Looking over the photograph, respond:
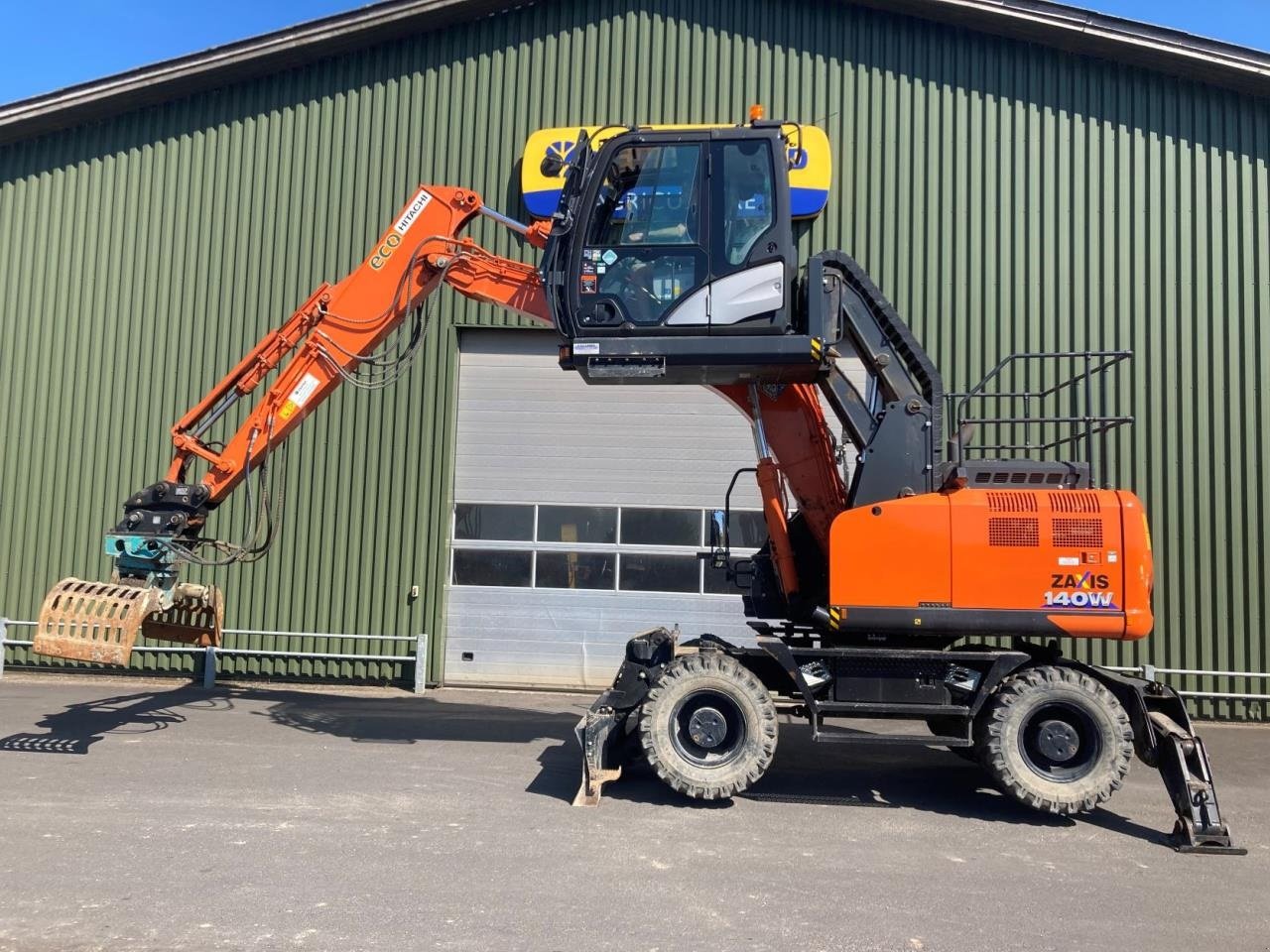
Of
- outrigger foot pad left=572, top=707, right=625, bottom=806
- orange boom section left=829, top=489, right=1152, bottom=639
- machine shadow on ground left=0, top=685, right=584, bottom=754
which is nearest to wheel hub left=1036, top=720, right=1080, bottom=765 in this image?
orange boom section left=829, top=489, right=1152, bottom=639

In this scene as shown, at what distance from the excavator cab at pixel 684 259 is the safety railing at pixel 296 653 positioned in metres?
6.66

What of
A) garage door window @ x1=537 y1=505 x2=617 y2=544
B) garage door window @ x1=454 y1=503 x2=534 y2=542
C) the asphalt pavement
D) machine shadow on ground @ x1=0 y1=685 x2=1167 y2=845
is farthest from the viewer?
garage door window @ x1=454 y1=503 x2=534 y2=542

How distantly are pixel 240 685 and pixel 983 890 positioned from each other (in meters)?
10.3

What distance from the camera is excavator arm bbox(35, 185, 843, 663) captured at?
8102mm

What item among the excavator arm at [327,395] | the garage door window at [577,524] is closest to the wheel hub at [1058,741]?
the excavator arm at [327,395]

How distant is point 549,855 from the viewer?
19.7 ft

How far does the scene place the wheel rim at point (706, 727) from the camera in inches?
289

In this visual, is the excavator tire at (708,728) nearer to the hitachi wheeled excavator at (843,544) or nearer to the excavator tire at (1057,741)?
the hitachi wheeled excavator at (843,544)

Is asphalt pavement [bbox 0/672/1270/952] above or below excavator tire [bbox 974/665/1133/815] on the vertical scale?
A: below

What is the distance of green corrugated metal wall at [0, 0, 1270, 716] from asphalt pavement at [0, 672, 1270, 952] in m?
3.94

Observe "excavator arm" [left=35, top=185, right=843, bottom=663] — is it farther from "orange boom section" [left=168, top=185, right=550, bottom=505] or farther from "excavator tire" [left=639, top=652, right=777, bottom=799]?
"excavator tire" [left=639, top=652, right=777, bottom=799]

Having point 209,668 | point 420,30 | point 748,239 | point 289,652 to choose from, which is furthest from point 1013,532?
point 420,30

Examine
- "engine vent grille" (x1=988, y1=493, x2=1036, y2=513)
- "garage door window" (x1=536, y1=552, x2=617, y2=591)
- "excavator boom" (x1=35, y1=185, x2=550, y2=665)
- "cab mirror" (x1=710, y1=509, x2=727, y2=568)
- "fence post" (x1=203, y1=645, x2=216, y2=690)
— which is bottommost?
"fence post" (x1=203, y1=645, x2=216, y2=690)

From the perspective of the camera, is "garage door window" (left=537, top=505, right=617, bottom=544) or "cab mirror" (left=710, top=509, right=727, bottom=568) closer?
"cab mirror" (left=710, top=509, right=727, bottom=568)
